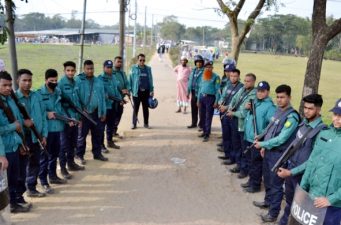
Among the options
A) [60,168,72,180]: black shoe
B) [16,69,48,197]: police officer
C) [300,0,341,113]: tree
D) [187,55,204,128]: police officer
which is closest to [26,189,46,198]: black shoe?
[16,69,48,197]: police officer

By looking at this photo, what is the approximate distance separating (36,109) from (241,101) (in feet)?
10.7

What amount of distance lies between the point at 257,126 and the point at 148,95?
4616 mm

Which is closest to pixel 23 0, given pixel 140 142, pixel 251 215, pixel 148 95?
pixel 251 215

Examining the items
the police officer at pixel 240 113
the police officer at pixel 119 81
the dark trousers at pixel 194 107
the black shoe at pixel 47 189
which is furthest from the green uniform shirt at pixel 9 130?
the dark trousers at pixel 194 107

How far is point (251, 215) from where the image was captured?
523 cm

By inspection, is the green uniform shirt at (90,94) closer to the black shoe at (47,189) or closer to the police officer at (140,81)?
the black shoe at (47,189)

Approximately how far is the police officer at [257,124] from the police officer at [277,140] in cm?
44

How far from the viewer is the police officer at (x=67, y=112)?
6320 mm

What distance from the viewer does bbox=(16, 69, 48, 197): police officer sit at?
5.06 m

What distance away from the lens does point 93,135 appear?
7.26 metres

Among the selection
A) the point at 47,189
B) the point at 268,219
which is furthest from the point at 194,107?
the point at 268,219

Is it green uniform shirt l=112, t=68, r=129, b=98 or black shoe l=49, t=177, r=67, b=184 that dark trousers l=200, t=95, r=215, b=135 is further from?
Answer: black shoe l=49, t=177, r=67, b=184

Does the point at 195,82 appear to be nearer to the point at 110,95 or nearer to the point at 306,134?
the point at 110,95

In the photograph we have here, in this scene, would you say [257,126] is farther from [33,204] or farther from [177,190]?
[33,204]
